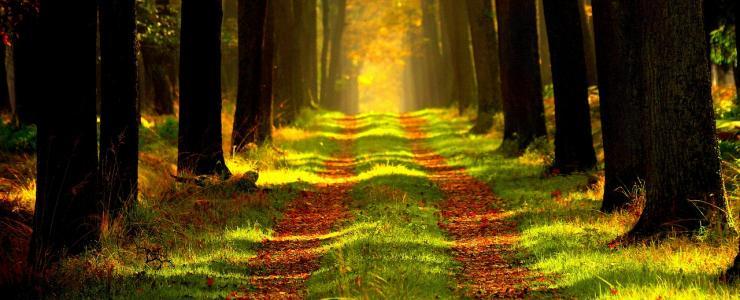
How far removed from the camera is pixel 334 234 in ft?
41.8

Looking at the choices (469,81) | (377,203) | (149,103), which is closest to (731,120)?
(377,203)

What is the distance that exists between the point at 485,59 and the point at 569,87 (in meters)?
13.4

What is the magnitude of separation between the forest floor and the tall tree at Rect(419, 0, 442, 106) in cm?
3581

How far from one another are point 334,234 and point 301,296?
402 centimetres

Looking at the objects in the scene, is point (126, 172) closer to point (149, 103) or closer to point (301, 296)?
point (301, 296)

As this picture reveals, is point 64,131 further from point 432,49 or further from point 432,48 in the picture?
point 432,49

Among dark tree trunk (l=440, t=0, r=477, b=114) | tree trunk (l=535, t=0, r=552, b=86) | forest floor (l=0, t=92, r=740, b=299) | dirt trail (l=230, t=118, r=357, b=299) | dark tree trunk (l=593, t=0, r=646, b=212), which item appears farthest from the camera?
tree trunk (l=535, t=0, r=552, b=86)

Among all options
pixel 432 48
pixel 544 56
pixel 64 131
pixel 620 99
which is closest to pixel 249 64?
pixel 620 99

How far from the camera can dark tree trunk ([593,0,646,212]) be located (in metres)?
13.6

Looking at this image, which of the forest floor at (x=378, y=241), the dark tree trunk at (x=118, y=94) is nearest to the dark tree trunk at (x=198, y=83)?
the forest floor at (x=378, y=241)

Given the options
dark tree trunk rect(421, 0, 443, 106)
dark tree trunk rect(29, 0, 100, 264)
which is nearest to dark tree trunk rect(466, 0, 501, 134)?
dark tree trunk rect(29, 0, 100, 264)

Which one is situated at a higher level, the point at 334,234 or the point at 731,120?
the point at 731,120

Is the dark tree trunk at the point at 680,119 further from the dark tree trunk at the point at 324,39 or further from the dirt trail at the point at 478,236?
the dark tree trunk at the point at 324,39

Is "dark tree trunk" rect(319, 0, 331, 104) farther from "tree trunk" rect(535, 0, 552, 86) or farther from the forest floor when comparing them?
the forest floor
